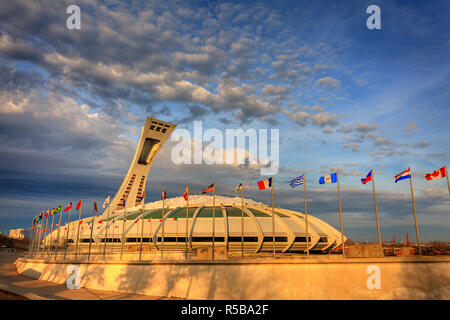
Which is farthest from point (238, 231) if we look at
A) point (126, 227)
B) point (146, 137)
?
point (146, 137)

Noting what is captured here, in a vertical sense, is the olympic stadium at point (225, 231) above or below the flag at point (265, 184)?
below

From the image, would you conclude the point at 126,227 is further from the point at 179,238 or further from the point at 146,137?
the point at 146,137

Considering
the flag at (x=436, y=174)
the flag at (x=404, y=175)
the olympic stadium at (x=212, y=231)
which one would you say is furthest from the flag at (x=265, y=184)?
the flag at (x=436, y=174)

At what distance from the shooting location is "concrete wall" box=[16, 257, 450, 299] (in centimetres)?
2167

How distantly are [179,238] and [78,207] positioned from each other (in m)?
15.2

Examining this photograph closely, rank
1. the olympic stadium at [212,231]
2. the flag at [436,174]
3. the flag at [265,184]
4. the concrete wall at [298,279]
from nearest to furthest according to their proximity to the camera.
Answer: the concrete wall at [298,279] < the flag at [436,174] < the flag at [265,184] < the olympic stadium at [212,231]

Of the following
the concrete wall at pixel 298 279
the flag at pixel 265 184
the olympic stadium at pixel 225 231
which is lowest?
the concrete wall at pixel 298 279

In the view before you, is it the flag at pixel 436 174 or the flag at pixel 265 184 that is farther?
the flag at pixel 265 184

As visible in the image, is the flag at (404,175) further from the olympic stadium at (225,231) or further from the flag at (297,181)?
→ the olympic stadium at (225,231)

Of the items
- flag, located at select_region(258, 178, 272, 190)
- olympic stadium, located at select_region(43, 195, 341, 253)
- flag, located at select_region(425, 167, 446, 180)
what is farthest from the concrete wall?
olympic stadium, located at select_region(43, 195, 341, 253)

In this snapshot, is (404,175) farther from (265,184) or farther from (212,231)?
(212,231)

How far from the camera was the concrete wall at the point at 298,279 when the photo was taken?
21.7 m

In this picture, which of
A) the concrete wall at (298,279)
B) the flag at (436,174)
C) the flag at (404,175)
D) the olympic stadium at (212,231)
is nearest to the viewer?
the concrete wall at (298,279)

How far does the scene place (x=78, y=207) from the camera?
1694 inches
